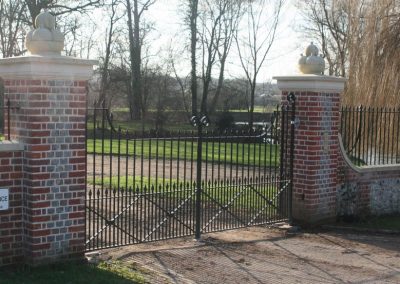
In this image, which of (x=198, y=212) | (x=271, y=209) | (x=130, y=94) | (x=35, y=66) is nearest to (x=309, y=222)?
(x=271, y=209)

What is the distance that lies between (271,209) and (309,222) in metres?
0.62

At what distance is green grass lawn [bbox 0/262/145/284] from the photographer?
5.59m

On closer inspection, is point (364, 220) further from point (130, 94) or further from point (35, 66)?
point (130, 94)

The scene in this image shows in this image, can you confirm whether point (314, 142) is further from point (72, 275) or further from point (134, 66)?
point (134, 66)

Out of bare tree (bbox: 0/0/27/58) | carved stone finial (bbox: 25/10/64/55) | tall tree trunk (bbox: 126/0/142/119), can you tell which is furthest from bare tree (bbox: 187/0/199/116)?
carved stone finial (bbox: 25/10/64/55)

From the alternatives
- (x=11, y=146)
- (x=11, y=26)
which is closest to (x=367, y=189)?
(x=11, y=146)

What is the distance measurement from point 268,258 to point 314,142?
2379 mm

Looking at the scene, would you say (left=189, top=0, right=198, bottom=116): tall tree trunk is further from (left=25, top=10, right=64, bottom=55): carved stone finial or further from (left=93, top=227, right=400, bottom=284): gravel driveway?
(left=25, top=10, right=64, bottom=55): carved stone finial

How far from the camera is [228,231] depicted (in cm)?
851

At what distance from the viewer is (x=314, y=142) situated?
879cm

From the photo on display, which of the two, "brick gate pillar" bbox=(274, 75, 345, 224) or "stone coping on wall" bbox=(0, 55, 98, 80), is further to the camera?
"brick gate pillar" bbox=(274, 75, 345, 224)

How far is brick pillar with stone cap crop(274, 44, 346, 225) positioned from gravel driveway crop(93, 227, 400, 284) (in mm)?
626

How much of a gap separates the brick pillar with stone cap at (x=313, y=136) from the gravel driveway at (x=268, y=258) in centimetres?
63

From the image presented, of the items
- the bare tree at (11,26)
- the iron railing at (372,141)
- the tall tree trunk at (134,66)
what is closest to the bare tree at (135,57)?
the tall tree trunk at (134,66)
